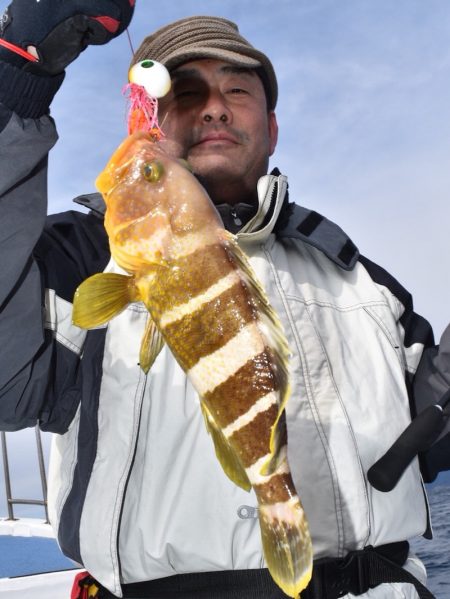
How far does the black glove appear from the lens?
2211 millimetres

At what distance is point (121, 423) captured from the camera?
9.25ft

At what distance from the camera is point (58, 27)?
221 cm

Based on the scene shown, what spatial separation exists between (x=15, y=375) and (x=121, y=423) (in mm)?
526

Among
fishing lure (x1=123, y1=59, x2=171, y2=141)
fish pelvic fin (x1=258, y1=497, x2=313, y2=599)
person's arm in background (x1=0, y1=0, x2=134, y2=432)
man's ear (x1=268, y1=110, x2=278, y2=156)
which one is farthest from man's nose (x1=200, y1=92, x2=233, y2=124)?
fish pelvic fin (x1=258, y1=497, x2=313, y2=599)

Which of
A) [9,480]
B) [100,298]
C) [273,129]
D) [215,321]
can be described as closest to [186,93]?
[273,129]

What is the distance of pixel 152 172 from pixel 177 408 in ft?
4.35

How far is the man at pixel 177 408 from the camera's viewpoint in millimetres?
2586

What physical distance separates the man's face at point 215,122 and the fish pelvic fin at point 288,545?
247 cm

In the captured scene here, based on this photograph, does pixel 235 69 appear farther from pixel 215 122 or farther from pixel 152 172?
pixel 152 172

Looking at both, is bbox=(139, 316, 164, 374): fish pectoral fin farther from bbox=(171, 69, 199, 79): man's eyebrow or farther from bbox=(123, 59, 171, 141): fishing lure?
bbox=(171, 69, 199, 79): man's eyebrow

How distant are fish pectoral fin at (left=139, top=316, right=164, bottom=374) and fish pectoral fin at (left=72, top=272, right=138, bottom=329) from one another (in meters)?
0.13

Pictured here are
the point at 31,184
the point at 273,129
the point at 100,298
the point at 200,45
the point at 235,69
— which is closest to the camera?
the point at 100,298

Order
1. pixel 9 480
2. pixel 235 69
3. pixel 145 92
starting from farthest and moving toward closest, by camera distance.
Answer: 1. pixel 9 480
2. pixel 235 69
3. pixel 145 92

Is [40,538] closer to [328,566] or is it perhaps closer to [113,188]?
[328,566]
